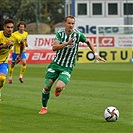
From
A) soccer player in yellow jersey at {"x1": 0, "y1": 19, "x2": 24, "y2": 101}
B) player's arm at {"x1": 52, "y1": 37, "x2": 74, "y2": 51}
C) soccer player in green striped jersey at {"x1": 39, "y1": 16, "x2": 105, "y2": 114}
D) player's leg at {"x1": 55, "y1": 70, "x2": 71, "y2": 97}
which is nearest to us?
player's arm at {"x1": 52, "y1": 37, "x2": 74, "y2": 51}

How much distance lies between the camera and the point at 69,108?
16000 mm

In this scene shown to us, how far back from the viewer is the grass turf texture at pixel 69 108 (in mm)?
12555

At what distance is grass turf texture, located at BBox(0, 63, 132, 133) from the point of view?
12555mm

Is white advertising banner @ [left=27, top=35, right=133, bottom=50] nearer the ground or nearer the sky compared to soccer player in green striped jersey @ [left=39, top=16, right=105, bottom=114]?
nearer the ground

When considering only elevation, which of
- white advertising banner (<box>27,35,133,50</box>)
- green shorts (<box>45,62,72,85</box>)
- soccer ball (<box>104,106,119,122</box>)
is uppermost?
green shorts (<box>45,62,72,85</box>)

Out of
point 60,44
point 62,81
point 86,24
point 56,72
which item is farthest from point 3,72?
point 86,24

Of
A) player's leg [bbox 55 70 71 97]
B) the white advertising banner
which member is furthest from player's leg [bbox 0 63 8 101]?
the white advertising banner

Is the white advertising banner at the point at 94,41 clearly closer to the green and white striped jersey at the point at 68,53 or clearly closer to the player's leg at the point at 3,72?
the player's leg at the point at 3,72

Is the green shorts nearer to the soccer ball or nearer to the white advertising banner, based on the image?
the soccer ball

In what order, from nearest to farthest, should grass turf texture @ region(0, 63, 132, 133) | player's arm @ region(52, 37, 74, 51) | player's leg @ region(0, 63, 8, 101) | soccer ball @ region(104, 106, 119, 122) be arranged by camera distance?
grass turf texture @ region(0, 63, 132, 133)
soccer ball @ region(104, 106, 119, 122)
player's arm @ region(52, 37, 74, 51)
player's leg @ region(0, 63, 8, 101)

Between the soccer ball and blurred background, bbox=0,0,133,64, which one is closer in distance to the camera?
the soccer ball

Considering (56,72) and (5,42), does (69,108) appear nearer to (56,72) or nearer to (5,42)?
(56,72)

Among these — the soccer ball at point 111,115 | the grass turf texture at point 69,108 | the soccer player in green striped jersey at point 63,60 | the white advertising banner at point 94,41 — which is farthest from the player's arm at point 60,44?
the white advertising banner at point 94,41

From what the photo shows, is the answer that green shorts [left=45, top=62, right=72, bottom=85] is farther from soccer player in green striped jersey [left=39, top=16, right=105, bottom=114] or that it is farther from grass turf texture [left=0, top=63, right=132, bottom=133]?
grass turf texture [left=0, top=63, right=132, bottom=133]
